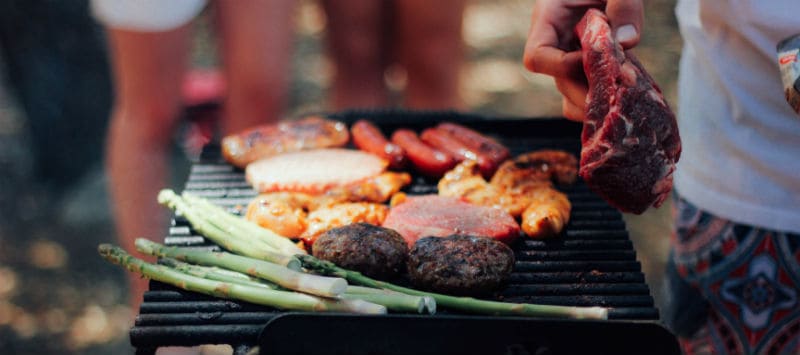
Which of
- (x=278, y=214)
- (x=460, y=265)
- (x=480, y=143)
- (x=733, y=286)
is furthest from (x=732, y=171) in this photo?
(x=278, y=214)

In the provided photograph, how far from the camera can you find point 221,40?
5430 millimetres

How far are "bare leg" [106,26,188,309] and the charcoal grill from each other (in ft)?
5.42

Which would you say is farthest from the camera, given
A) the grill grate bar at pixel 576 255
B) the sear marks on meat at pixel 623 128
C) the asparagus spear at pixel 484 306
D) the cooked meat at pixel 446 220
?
the cooked meat at pixel 446 220

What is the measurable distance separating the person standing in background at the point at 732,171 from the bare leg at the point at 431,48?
9.16 ft

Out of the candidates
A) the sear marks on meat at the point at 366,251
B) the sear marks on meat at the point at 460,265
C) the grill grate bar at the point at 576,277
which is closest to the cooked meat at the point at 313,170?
the sear marks on meat at the point at 366,251

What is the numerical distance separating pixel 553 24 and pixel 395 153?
1.07 m

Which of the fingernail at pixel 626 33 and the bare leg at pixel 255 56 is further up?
the bare leg at pixel 255 56

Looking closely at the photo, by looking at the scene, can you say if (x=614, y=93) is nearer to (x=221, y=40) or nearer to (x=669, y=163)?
(x=669, y=163)

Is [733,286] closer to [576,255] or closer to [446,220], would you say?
[576,255]

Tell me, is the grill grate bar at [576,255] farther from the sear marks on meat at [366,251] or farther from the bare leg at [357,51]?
the bare leg at [357,51]

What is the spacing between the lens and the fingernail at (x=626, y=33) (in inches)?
107

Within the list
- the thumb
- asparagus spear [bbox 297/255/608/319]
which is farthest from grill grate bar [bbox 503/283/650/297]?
the thumb

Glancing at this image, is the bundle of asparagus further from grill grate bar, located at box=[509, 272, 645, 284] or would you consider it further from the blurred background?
the blurred background

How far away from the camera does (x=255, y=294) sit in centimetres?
261
